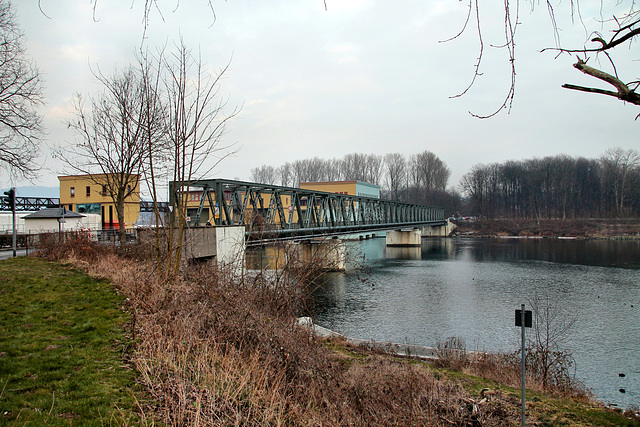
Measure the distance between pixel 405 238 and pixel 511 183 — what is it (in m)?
53.1

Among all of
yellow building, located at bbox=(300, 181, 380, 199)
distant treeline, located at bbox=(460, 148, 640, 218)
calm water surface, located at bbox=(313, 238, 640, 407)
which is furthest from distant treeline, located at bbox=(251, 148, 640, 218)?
calm water surface, located at bbox=(313, 238, 640, 407)

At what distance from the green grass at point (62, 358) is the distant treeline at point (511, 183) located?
363 feet

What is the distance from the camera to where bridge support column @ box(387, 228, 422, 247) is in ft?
243

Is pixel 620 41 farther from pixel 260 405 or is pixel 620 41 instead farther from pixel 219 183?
pixel 219 183

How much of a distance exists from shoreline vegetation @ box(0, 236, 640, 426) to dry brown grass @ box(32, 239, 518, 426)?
0.03m

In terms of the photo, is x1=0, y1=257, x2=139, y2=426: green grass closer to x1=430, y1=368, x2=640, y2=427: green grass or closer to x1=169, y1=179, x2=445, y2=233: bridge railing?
x1=169, y1=179, x2=445, y2=233: bridge railing

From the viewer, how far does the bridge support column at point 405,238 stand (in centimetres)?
7406

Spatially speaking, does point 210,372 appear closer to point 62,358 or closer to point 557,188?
point 62,358

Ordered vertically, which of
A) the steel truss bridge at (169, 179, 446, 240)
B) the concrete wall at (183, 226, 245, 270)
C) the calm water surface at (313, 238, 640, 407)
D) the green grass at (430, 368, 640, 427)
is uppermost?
the steel truss bridge at (169, 179, 446, 240)

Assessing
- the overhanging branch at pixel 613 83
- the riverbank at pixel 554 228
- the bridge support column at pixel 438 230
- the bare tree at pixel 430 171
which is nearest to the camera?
the overhanging branch at pixel 613 83

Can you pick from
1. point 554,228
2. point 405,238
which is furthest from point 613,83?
point 554,228

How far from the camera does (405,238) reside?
246 feet

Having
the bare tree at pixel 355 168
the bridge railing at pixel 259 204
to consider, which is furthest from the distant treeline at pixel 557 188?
the bridge railing at pixel 259 204

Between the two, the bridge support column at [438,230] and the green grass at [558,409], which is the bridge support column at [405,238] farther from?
the green grass at [558,409]
